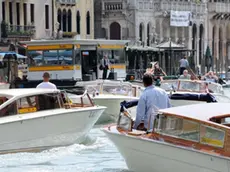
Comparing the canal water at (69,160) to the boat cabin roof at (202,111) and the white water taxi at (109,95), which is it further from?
the white water taxi at (109,95)

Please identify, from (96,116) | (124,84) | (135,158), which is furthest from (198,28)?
(135,158)

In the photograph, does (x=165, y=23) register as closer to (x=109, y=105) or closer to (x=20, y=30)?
(x=20, y=30)

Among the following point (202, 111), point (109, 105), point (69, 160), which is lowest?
point (69, 160)

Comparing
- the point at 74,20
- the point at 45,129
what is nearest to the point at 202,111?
the point at 45,129

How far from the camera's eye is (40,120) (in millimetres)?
15875

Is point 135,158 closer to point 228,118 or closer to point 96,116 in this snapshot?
point 228,118

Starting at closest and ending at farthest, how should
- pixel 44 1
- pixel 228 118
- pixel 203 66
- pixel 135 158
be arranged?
pixel 228 118, pixel 135 158, pixel 44 1, pixel 203 66

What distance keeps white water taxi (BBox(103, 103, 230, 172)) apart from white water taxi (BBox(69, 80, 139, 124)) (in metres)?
10.2

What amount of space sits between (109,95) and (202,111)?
1204 centimetres

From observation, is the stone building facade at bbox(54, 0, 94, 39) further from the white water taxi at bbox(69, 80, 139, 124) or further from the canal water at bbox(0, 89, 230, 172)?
the canal water at bbox(0, 89, 230, 172)

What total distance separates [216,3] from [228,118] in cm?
6321

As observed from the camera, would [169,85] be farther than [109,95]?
Yes

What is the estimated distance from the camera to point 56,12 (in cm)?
5244

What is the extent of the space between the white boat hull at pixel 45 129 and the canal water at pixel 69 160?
0.16 metres
